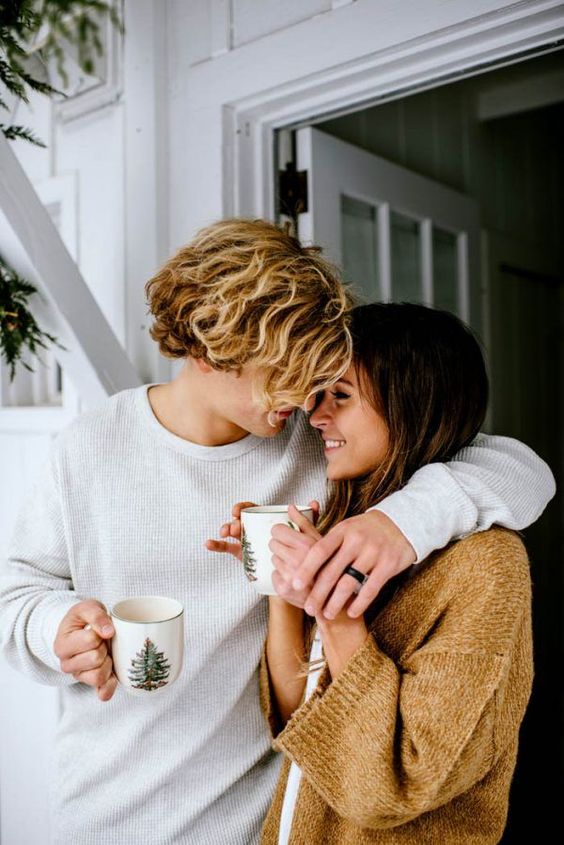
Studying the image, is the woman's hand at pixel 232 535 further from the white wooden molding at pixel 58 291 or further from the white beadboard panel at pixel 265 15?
the white beadboard panel at pixel 265 15

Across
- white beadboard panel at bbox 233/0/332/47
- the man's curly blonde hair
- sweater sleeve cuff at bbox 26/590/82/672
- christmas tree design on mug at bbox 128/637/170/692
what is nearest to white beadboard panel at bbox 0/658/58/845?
sweater sleeve cuff at bbox 26/590/82/672

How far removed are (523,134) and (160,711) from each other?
2494mm

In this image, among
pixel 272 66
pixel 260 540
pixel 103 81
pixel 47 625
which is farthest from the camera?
pixel 103 81

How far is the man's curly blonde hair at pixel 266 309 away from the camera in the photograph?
3.40 ft

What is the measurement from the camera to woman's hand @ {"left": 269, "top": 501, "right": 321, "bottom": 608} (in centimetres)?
89

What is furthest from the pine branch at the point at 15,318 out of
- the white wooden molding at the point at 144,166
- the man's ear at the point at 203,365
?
the man's ear at the point at 203,365

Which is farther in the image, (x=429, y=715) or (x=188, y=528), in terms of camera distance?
(x=188, y=528)

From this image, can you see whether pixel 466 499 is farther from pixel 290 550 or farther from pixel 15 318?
pixel 15 318

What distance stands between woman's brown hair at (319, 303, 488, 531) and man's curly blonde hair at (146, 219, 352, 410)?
66 mm

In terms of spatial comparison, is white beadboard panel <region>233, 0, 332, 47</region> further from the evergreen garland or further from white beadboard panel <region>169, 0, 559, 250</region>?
the evergreen garland

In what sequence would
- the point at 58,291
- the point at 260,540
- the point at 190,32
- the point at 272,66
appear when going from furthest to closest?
the point at 190,32 < the point at 272,66 < the point at 58,291 < the point at 260,540

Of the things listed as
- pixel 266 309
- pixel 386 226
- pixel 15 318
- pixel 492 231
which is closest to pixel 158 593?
pixel 266 309

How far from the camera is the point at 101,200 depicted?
1753mm

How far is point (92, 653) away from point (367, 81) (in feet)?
3.67
